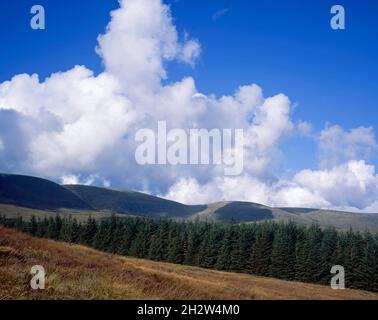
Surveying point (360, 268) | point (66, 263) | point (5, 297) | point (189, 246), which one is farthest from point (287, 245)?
point (5, 297)

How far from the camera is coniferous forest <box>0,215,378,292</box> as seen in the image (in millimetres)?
99375

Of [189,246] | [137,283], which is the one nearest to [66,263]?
[137,283]

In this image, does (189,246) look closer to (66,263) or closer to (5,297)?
(66,263)

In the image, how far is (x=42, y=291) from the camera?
10.7m

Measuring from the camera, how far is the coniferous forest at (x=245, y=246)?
9938 cm

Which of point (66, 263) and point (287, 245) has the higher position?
point (66, 263)

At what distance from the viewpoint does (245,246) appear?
363ft
